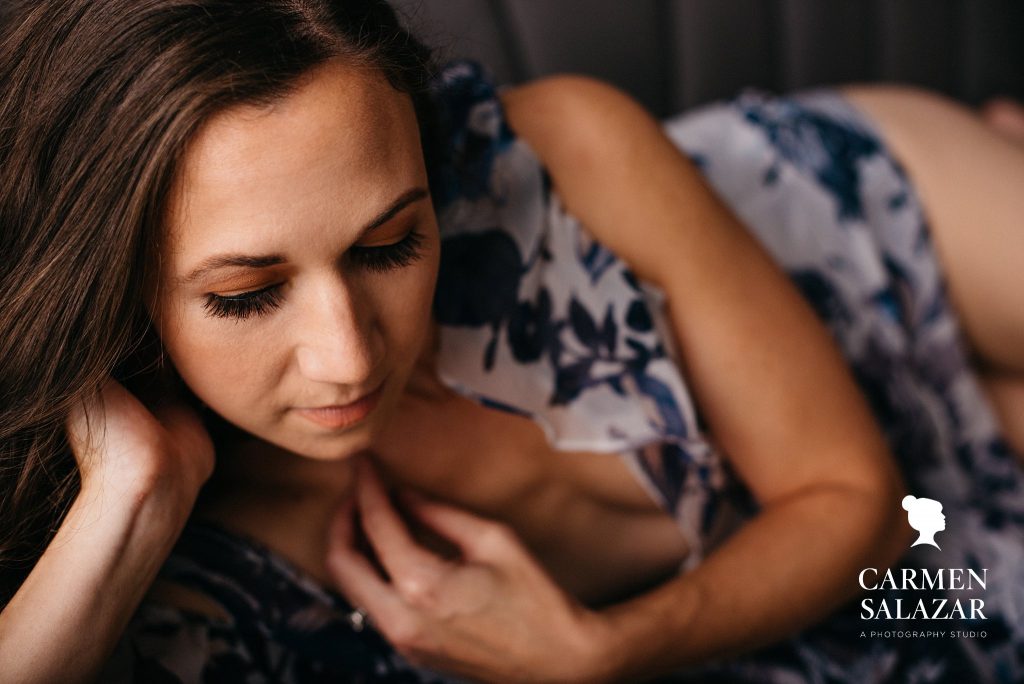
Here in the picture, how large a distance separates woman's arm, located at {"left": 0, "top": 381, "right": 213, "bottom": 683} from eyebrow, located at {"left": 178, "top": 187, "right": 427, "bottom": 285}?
0.64ft

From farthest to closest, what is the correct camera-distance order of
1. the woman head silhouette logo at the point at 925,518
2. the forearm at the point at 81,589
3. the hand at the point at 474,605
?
the woman head silhouette logo at the point at 925,518 → the hand at the point at 474,605 → the forearm at the point at 81,589

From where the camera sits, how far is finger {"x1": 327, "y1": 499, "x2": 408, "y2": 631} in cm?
Result: 101

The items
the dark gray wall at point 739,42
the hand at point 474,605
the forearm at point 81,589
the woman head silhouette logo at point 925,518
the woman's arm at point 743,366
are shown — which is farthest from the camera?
the dark gray wall at point 739,42

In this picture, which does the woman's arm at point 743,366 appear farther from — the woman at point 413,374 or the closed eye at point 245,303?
the closed eye at point 245,303

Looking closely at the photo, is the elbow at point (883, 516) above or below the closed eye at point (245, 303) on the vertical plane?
below

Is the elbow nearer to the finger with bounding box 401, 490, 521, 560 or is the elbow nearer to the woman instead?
the woman

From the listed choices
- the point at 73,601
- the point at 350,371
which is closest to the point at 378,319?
the point at 350,371

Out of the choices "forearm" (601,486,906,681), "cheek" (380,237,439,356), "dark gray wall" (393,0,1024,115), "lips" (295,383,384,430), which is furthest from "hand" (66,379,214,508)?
"dark gray wall" (393,0,1024,115)

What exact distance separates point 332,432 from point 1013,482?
3.66 ft

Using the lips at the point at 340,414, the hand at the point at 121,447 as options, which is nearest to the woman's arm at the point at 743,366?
the lips at the point at 340,414

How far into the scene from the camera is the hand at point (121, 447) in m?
0.84

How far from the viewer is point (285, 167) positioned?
27.3 inches

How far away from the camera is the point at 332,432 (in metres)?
0.87

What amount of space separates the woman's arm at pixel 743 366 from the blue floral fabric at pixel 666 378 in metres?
0.05
